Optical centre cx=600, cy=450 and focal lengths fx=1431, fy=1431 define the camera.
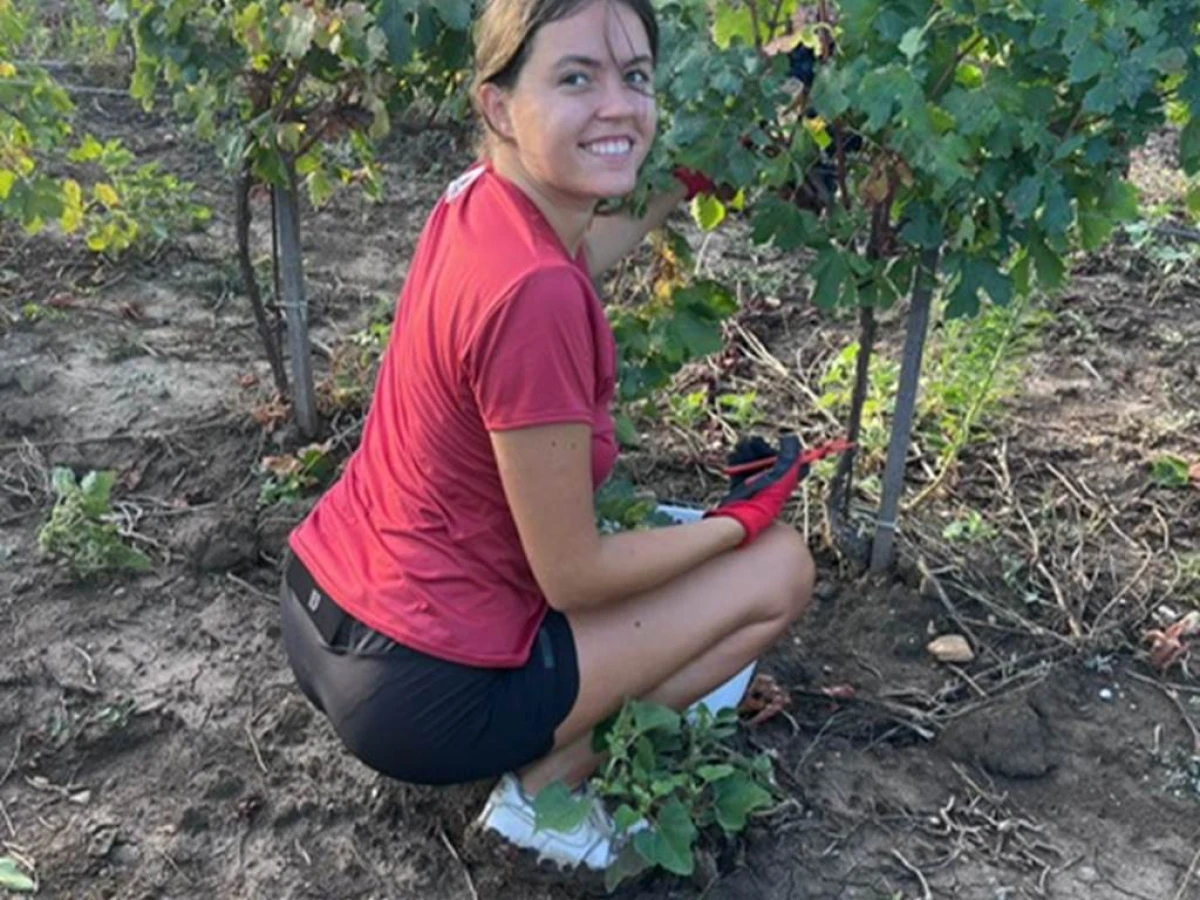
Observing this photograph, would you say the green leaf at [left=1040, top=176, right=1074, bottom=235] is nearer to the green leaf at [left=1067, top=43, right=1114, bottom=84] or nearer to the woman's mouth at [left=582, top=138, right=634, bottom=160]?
the green leaf at [left=1067, top=43, right=1114, bottom=84]

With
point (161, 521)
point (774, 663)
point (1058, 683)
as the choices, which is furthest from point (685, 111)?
point (161, 521)

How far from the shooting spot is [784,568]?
2.54 meters

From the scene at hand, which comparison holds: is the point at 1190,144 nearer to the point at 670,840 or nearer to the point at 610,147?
the point at 610,147

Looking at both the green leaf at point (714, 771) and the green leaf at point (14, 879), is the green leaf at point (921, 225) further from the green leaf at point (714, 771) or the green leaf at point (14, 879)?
the green leaf at point (14, 879)

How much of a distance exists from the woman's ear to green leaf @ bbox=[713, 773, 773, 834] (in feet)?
3.68

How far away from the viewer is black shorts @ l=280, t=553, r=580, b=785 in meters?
2.29

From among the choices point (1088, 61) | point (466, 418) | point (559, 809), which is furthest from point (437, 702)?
point (1088, 61)

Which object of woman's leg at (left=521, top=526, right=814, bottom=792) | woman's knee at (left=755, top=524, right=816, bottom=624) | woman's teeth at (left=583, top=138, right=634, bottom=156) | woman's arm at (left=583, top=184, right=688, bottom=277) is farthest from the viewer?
woman's arm at (left=583, top=184, right=688, bottom=277)

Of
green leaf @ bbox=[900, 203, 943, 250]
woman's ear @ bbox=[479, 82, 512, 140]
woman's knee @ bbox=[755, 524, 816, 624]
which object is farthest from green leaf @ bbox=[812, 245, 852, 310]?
woman's ear @ bbox=[479, 82, 512, 140]

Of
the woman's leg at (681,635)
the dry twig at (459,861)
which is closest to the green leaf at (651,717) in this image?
the woman's leg at (681,635)

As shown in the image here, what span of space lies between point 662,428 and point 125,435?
1.42 metres

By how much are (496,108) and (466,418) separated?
18.9 inches

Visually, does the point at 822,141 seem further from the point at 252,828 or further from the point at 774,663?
the point at 252,828

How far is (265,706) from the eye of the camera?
2914 mm
